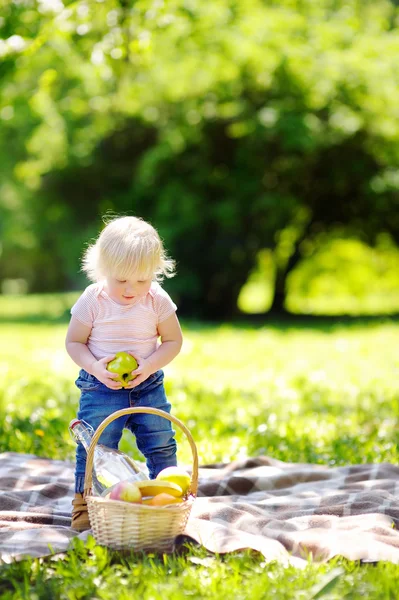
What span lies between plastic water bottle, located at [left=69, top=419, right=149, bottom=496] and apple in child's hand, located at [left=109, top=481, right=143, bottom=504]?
34 cm

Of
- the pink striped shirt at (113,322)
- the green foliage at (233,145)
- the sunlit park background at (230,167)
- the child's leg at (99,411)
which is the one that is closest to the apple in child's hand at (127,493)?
the child's leg at (99,411)

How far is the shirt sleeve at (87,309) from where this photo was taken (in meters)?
3.85

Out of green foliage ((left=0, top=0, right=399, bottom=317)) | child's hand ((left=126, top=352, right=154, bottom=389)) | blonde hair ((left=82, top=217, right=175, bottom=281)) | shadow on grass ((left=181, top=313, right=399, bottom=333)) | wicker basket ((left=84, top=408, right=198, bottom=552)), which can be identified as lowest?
shadow on grass ((left=181, top=313, right=399, bottom=333))

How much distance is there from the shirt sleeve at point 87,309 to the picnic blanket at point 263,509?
974 mm

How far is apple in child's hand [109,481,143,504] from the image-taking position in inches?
127

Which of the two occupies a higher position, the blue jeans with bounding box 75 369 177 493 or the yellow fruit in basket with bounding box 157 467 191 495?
the blue jeans with bounding box 75 369 177 493

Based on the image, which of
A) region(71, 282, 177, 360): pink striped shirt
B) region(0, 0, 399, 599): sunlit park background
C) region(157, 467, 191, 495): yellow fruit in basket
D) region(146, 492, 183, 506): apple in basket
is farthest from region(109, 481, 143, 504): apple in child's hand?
region(0, 0, 399, 599): sunlit park background

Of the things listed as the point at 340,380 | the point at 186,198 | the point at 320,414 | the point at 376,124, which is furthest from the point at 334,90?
the point at 320,414

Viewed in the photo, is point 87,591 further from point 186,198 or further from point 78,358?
point 186,198

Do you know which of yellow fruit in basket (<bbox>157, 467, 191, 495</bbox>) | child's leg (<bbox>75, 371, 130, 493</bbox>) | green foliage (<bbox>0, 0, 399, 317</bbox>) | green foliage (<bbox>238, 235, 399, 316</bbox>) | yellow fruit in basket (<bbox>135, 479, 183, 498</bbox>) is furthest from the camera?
green foliage (<bbox>238, 235, 399, 316</bbox>)

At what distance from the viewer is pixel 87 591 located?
2.89 meters

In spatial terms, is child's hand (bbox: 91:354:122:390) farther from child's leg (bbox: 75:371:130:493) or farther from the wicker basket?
the wicker basket

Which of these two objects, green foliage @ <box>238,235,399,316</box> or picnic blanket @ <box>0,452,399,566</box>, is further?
green foliage @ <box>238,235,399,316</box>

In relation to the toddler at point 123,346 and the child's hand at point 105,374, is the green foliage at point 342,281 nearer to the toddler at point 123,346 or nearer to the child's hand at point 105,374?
the toddler at point 123,346
